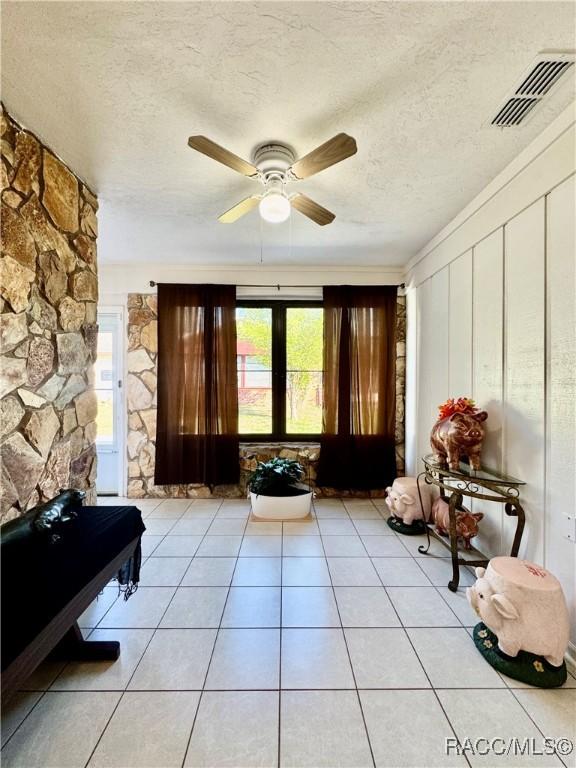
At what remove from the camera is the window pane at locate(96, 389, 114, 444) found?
3.88m

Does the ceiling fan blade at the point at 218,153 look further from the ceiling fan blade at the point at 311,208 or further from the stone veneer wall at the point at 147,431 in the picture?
the stone veneer wall at the point at 147,431

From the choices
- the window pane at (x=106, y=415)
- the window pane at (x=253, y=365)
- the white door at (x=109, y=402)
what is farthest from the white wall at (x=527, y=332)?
the window pane at (x=106, y=415)

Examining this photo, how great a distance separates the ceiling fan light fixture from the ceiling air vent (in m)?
1.10

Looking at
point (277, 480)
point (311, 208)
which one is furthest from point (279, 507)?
point (311, 208)

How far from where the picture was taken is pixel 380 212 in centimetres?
260

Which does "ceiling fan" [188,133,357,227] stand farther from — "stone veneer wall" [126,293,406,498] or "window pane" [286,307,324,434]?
"stone veneer wall" [126,293,406,498]

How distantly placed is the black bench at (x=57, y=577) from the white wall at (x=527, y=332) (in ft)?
7.31

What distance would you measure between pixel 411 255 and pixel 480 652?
335cm

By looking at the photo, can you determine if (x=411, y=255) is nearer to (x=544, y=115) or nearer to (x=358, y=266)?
(x=358, y=266)

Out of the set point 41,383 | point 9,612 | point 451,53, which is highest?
point 451,53

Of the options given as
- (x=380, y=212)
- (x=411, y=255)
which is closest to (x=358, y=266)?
(x=411, y=255)

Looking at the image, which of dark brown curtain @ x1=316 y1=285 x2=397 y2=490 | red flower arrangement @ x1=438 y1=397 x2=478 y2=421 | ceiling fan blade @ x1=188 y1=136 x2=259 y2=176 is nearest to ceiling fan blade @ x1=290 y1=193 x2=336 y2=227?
ceiling fan blade @ x1=188 y1=136 x2=259 y2=176

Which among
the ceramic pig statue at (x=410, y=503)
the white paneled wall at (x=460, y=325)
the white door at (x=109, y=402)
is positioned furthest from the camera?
the white door at (x=109, y=402)

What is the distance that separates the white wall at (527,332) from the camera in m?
1.67
